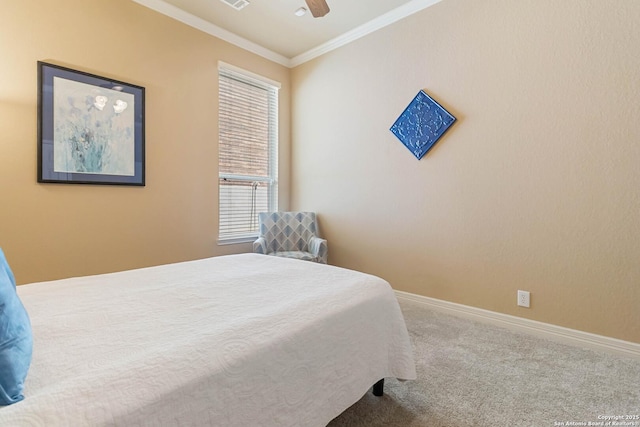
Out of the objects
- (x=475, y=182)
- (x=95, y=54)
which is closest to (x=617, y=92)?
(x=475, y=182)

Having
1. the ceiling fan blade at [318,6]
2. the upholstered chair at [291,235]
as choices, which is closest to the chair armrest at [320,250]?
the upholstered chair at [291,235]

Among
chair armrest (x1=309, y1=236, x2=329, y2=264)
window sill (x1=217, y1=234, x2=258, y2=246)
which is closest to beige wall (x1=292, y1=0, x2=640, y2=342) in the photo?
chair armrest (x1=309, y1=236, x2=329, y2=264)

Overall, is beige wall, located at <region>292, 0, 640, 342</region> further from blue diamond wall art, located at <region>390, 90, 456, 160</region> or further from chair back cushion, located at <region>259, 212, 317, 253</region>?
chair back cushion, located at <region>259, 212, 317, 253</region>

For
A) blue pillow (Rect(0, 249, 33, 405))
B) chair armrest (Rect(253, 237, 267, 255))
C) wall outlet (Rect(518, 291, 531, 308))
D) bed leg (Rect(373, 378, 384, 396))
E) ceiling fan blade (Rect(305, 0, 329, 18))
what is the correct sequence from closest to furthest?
blue pillow (Rect(0, 249, 33, 405)) → bed leg (Rect(373, 378, 384, 396)) → ceiling fan blade (Rect(305, 0, 329, 18)) → wall outlet (Rect(518, 291, 531, 308)) → chair armrest (Rect(253, 237, 267, 255))

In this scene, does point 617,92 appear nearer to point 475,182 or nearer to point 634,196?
point 634,196

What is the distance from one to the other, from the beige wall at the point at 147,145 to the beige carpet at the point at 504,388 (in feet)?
7.74

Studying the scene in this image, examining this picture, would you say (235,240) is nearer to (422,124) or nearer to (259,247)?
(259,247)

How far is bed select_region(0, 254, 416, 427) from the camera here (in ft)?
2.34

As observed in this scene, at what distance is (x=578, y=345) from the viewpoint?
214 centimetres

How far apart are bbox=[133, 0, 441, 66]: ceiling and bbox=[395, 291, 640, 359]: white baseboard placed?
2.78 meters

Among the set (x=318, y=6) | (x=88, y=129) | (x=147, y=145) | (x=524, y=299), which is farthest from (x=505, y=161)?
(x=88, y=129)

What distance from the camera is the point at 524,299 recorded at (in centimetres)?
237

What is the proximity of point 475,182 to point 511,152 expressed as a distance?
344mm

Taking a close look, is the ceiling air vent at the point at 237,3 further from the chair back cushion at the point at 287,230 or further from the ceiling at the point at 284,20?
the chair back cushion at the point at 287,230
